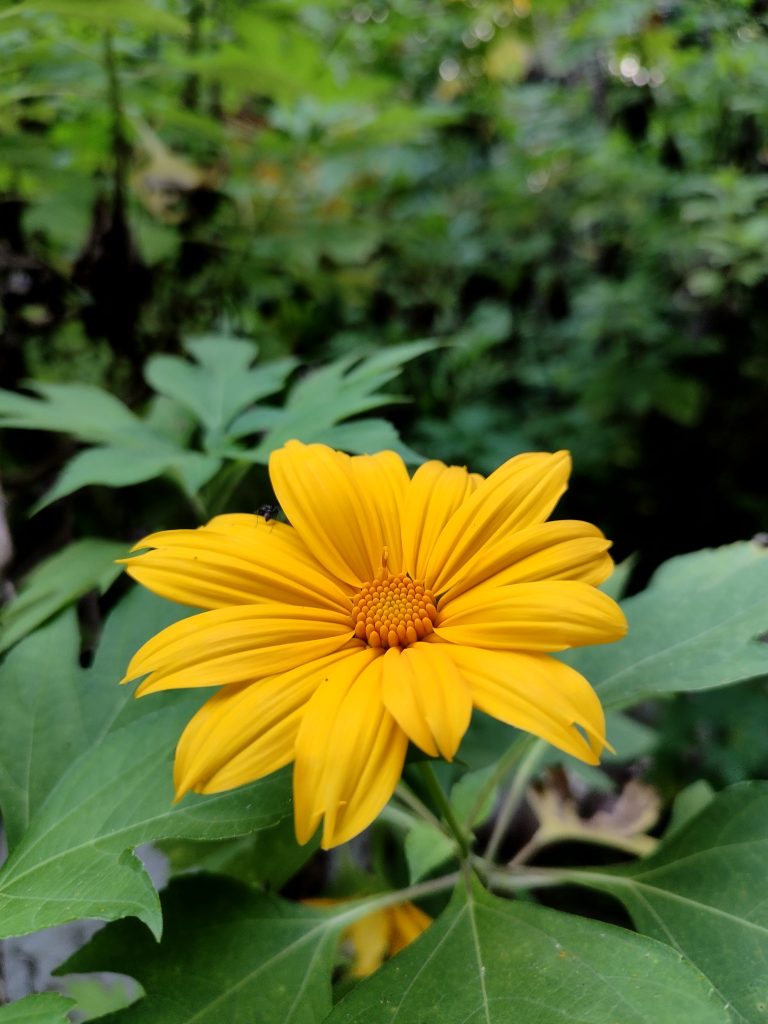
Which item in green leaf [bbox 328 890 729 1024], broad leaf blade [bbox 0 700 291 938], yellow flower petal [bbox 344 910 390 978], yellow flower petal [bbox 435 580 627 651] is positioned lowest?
yellow flower petal [bbox 344 910 390 978]

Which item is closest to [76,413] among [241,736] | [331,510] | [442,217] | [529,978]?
[331,510]

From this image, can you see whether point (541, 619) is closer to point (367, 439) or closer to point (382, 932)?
point (367, 439)

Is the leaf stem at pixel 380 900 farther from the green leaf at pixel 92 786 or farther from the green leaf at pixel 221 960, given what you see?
the green leaf at pixel 92 786

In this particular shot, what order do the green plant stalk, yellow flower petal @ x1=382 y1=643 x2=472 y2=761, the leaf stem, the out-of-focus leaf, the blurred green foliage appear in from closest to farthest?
yellow flower petal @ x1=382 y1=643 x2=472 y2=761 → the leaf stem → the out-of-focus leaf → the green plant stalk → the blurred green foliage

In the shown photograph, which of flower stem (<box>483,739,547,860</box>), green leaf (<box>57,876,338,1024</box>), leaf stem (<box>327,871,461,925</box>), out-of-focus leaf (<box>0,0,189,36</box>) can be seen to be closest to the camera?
green leaf (<box>57,876,338,1024</box>)

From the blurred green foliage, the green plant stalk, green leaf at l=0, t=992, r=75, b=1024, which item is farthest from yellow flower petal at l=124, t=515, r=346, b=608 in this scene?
the green plant stalk

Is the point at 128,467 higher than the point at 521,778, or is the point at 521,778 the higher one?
the point at 128,467

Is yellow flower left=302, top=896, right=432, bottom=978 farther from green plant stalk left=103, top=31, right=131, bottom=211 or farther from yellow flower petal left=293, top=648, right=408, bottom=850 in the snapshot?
green plant stalk left=103, top=31, right=131, bottom=211

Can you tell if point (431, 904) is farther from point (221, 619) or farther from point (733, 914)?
point (221, 619)
